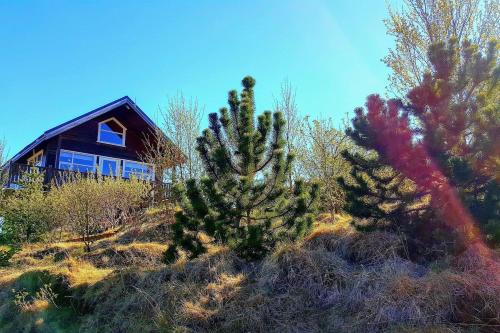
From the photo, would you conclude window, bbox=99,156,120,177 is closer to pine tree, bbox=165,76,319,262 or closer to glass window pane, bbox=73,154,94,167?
glass window pane, bbox=73,154,94,167

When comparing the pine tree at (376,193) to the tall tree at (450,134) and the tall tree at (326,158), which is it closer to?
the tall tree at (450,134)

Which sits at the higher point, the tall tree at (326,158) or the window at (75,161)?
the window at (75,161)

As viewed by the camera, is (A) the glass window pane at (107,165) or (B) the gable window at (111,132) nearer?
(A) the glass window pane at (107,165)

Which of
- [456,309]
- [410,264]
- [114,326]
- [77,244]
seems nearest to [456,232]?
[410,264]

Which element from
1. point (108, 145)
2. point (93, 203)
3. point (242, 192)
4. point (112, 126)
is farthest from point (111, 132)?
point (242, 192)

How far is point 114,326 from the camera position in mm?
6246

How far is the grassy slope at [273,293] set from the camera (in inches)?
188

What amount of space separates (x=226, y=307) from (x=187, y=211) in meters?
2.08

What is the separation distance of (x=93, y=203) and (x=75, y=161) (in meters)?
13.7

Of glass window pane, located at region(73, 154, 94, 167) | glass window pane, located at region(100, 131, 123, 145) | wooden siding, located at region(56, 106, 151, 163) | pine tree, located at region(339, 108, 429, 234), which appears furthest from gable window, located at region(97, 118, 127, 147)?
pine tree, located at region(339, 108, 429, 234)

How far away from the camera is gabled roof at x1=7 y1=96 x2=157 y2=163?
2098 cm

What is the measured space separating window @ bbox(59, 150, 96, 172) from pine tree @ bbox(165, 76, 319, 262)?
16900mm

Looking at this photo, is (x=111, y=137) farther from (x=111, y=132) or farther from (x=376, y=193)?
(x=376, y=193)

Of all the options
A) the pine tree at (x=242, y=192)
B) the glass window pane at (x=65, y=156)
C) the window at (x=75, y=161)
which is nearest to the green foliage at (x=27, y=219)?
the pine tree at (x=242, y=192)
